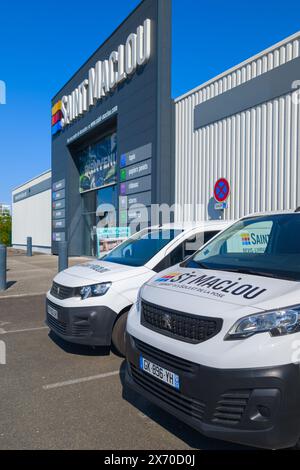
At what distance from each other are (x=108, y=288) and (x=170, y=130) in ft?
32.0

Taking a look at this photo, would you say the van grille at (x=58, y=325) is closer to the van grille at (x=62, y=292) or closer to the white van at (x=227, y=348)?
the van grille at (x=62, y=292)

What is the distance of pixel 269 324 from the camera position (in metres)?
2.41

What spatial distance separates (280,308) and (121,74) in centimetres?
1450

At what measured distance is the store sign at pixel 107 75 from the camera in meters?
13.6

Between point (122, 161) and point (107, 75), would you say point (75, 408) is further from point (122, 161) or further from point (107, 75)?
point (107, 75)

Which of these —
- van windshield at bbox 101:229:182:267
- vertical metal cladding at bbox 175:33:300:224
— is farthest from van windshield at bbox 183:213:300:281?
vertical metal cladding at bbox 175:33:300:224

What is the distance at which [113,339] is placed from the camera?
4637mm

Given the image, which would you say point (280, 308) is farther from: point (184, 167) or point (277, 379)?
point (184, 167)

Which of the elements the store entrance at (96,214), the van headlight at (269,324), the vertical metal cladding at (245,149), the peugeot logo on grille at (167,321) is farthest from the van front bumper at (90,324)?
the store entrance at (96,214)

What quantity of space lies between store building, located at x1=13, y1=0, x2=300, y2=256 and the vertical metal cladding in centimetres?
3

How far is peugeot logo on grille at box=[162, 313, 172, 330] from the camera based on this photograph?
287 centimetres

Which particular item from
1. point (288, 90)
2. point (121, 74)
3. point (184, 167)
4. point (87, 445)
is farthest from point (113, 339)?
point (121, 74)

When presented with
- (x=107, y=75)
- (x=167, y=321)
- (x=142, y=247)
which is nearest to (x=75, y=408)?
(x=167, y=321)

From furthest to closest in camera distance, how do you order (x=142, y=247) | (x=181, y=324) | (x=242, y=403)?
(x=142, y=247)
(x=181, y=324)
(x=242, y=403)
